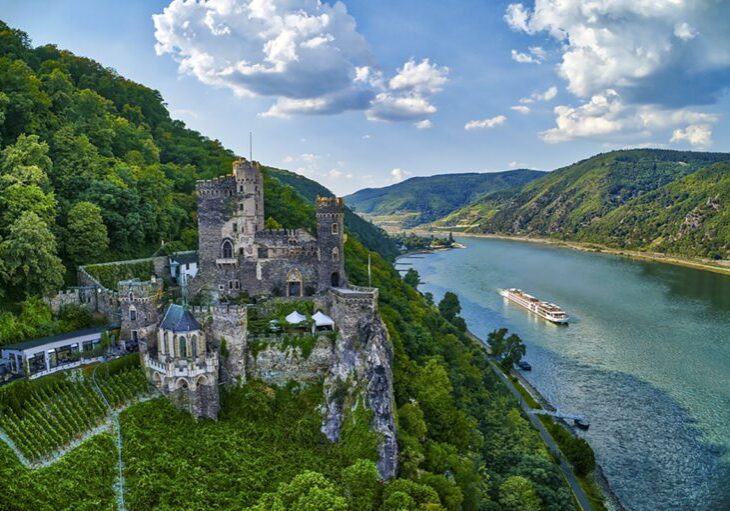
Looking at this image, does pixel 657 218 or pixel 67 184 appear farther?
pixel 657 218

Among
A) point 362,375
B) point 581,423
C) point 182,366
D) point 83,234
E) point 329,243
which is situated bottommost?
point 581,423

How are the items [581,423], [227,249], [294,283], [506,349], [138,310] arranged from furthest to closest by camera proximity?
[506,349], [581,423], [294,283], [227,249], [138,310]

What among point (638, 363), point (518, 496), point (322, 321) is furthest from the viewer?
point (638, 363)

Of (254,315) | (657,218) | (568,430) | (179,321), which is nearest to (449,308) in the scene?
(568,430)

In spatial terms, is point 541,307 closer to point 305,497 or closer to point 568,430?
point 568,430

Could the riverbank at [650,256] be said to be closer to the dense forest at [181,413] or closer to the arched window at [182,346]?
the dense forest at [181,413]

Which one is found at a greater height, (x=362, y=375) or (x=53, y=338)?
(x=53, y=338)

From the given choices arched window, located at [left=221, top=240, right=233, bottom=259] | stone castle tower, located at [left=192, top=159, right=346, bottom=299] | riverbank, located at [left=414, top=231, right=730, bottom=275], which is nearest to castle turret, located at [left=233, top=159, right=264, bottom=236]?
stone castle tower, located at [left=192, top=159, right=346, bottom=299]

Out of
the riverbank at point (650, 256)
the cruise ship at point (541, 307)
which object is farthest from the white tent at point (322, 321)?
the riverbank at point (650, 256)
